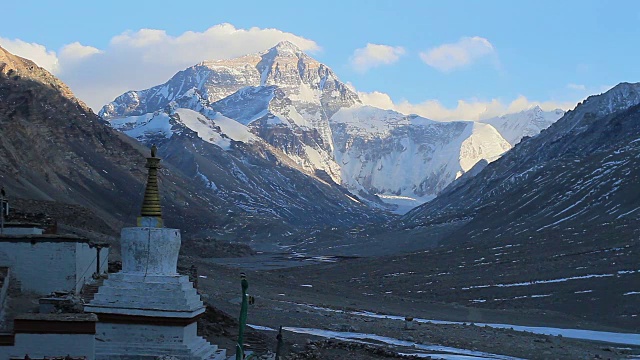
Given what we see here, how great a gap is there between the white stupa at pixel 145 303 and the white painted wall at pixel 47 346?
1326mm

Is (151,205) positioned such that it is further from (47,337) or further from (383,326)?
(383,326)

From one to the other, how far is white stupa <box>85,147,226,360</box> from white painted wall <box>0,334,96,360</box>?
1.33m

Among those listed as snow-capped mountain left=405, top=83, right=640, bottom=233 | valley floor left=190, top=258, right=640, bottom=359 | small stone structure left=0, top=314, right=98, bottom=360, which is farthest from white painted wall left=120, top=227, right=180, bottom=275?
snow-capped mountain left=405, top=83, right=640, bottom=233

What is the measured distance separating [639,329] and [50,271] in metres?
35.1

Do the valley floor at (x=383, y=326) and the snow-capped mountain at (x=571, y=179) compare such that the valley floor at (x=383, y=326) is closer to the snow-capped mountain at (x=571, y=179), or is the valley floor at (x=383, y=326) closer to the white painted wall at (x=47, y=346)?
the white painted wall at (x=47, y=346)

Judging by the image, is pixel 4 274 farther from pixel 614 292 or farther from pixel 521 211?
pixel 521 211

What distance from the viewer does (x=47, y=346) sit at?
12812 millimetres

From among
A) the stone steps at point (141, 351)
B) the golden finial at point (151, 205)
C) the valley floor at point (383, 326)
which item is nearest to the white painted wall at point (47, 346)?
the stone steps at point (141, 351)

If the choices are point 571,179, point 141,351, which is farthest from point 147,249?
point 571,179

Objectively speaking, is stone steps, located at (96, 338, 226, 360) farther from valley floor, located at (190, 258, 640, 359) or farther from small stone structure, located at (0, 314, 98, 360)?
valley floor, located at (190, 258, 640, 359)

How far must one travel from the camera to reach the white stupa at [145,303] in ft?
46.4

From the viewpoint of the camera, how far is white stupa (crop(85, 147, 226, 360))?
14156 millimetres

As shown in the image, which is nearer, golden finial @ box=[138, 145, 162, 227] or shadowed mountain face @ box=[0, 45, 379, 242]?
golden finial @ box=[138, 145, 162, 227]

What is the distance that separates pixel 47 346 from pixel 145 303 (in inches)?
70.2
